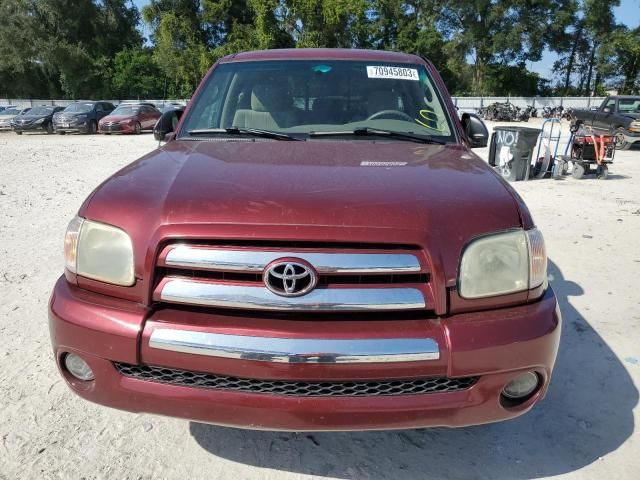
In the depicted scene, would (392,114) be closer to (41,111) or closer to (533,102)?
(41,111)

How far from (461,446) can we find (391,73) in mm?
2271

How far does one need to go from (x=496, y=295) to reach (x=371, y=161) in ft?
2.91

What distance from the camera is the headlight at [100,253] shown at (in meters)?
1.93

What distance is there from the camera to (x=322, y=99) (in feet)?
10.2

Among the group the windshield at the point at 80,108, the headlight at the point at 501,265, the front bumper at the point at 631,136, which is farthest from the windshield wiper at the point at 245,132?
the windshield at the point at 80,108

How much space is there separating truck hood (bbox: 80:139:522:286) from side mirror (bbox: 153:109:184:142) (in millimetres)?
1138

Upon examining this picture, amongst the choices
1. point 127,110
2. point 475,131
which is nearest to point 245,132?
point 475,131

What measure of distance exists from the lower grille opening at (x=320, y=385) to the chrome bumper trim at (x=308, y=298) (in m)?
0.27

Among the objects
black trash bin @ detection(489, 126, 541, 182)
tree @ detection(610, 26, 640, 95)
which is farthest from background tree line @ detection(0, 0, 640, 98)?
black trash bin @ detection(489, 126, 541, 182)

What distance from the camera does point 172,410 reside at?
188 cm

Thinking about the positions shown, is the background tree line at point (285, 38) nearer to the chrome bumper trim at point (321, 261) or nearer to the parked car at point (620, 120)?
Result: the parked car at point (620, 120)

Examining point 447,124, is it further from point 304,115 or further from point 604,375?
point 604,375

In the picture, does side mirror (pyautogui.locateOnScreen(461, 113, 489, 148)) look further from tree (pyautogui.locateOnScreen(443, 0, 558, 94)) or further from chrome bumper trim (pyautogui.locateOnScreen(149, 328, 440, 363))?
tree (pyautogui.locateOnScreen(443, 0, 558, 94))

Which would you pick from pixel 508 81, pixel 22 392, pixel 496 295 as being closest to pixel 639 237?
pixel 496 295
